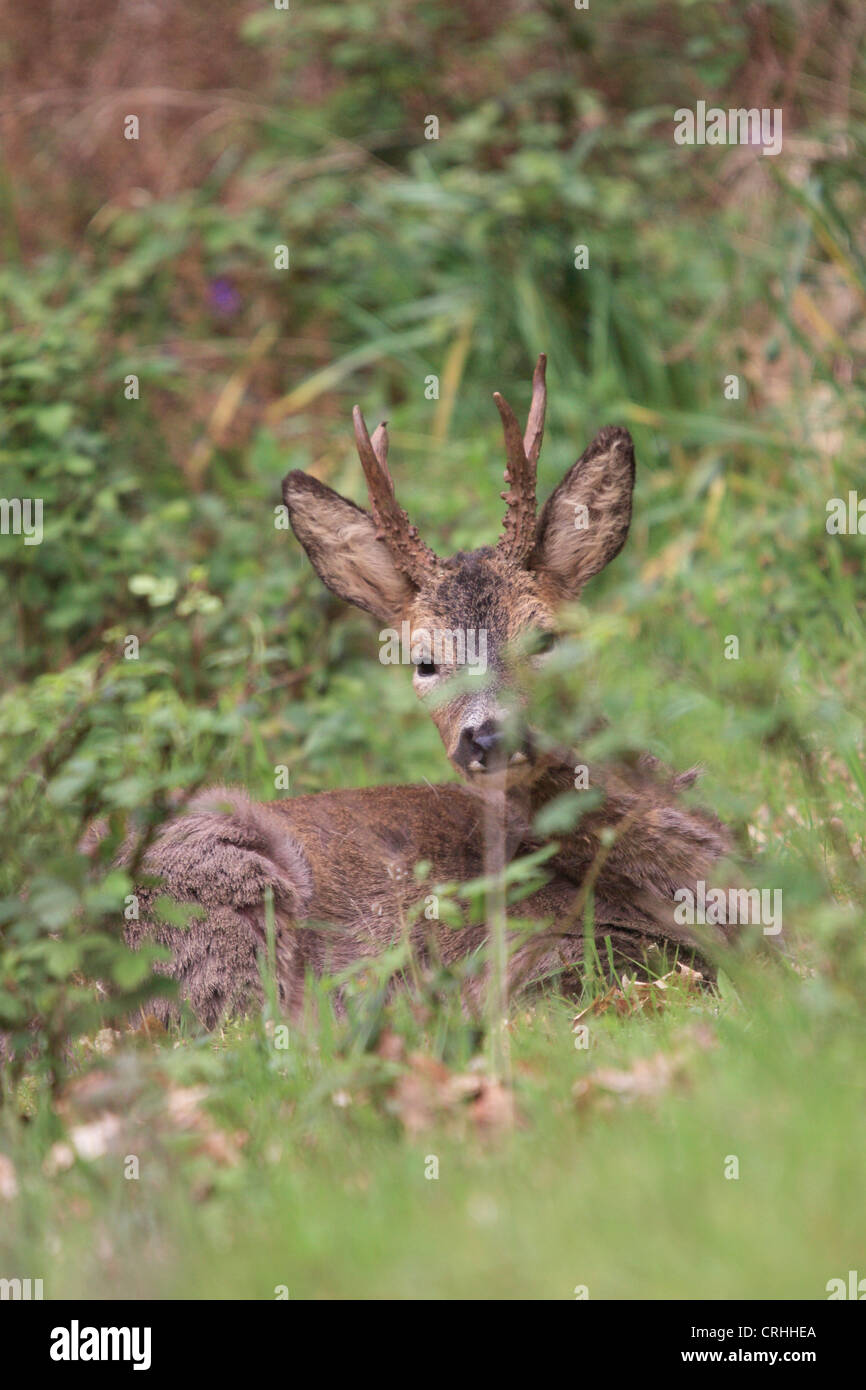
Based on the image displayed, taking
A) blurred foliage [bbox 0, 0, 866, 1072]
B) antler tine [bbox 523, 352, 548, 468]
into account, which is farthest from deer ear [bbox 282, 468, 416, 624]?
blurred foliage [bbox 0, 0, 866, 1072]

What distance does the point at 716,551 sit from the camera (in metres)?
7.27

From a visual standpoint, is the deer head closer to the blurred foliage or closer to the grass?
the blurred foliage

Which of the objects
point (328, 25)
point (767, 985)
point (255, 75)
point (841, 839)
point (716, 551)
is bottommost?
point (767, 985)

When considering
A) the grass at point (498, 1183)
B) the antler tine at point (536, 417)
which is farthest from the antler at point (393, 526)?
the grass at point (498, 1183)

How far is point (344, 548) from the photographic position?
5.21 m

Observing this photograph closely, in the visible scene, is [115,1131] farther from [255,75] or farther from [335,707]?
[255,75]

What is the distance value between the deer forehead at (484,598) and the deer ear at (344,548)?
0.61 feet

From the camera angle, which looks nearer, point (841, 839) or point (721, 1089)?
point (721, 1089)

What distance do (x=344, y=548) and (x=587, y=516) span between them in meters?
0.79

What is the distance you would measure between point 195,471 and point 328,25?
9.84ft

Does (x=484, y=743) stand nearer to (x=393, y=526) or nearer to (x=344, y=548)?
(x=393, y=526)

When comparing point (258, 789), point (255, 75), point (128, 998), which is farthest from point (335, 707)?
point (255, 75)

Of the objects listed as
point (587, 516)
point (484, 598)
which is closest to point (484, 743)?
point (484, 598)

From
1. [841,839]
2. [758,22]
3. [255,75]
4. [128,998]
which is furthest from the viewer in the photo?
[255,75]
